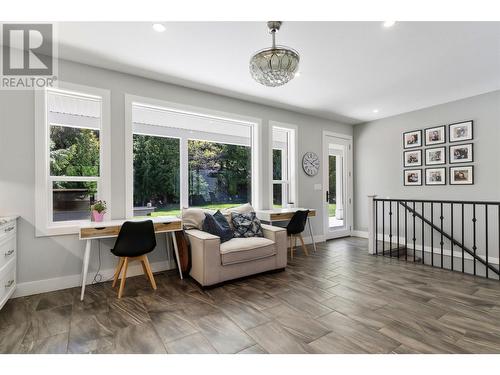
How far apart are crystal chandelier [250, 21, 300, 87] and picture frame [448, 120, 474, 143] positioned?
12.7 ft

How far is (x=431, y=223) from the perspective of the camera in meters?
4.39

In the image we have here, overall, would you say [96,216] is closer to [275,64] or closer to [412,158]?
[275,64]

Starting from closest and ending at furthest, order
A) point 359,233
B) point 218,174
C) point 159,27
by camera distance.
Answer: point 159,27, point 218,174, point 359,233

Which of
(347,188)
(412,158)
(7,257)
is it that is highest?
(412,158)

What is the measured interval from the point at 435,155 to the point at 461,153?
0.39 metres

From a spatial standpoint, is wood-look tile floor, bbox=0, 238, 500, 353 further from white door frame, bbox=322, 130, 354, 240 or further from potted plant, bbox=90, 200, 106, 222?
white door frame, bbox=322, 130, 354, 240

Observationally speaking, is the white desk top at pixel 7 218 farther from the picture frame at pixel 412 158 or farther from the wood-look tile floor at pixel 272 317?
the picture frame at pixel 412 158

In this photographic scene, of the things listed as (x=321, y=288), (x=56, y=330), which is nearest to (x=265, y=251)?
(x=321, y=288)

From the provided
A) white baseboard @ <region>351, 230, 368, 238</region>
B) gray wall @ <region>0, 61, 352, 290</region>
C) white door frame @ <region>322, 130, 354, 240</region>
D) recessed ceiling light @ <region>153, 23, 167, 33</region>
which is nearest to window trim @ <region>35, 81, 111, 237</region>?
gray wall @ <region>0, 61, 352, 290</region>

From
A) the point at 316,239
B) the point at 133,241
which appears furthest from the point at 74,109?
the point at 316,239

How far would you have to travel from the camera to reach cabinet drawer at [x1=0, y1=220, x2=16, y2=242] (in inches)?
89.5

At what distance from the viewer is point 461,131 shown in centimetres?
431

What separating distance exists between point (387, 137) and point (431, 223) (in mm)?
2005
